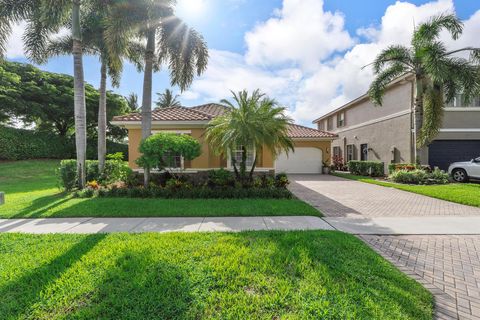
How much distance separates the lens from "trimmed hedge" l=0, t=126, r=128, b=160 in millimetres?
22531

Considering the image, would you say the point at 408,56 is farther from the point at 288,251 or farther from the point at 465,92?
the point at 288,251

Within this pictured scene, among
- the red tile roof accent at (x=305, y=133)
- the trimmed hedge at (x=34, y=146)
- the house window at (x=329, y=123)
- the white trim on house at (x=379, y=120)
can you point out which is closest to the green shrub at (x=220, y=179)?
the red tile roof accent at (x=305, y=133)

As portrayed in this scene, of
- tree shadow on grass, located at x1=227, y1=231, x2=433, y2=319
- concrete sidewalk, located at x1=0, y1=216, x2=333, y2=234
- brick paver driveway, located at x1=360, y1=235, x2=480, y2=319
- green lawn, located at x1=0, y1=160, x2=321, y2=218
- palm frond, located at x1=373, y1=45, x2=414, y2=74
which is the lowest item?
brick paver driveway, located at x1=360, y1=235, x2=480, y2=319

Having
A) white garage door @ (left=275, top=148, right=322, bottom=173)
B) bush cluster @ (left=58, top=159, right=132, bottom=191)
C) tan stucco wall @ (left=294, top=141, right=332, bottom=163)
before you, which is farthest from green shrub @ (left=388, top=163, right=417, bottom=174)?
bush cluster @ (left=58, top=159, right=132, bottom=191)

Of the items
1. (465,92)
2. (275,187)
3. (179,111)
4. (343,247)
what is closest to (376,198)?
(275,187)

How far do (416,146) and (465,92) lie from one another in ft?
13.0

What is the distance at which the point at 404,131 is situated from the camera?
1788cm

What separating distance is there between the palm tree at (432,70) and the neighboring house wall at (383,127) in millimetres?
2026

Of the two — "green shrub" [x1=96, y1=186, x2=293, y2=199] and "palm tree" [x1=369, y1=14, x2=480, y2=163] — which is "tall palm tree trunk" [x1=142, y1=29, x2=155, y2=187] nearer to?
"green shrub" [x1=96, y1=186, x2=293, y2=199]

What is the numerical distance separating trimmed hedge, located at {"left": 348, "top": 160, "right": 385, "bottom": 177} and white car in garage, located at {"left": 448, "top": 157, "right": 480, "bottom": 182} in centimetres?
451

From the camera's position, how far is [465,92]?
14.1 m

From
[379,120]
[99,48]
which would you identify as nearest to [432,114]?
[379,120]

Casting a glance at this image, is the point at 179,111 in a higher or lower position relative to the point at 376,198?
higher

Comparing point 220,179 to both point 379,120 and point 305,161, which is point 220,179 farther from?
point 379,120
